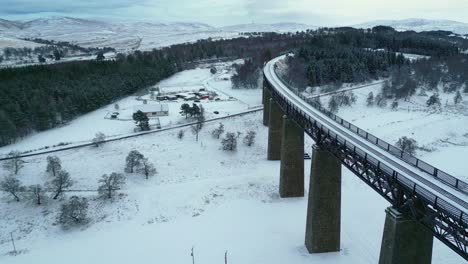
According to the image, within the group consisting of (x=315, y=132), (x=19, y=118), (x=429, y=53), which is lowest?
(x=19, y=118)

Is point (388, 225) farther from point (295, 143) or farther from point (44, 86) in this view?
point (44, 86)

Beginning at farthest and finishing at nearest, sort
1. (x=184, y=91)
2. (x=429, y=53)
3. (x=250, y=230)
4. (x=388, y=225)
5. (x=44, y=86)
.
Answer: (x=429, y=53) → (x=184, y=91) → (x=44, y=86) → (x=250, y=230) → (x=388, y=225)

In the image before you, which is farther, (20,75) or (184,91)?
(184,91)

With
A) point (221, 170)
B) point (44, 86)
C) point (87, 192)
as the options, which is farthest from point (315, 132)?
point (44, 86)

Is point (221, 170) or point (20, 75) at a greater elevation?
point (20, 75)

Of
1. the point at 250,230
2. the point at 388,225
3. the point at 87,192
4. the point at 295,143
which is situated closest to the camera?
the point at 388,225

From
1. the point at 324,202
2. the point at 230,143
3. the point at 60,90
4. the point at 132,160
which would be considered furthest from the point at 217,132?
the point at 60,90

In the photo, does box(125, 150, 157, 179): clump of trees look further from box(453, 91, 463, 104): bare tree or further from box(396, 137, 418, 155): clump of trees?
box(453, 91, 463, 104): bare tree

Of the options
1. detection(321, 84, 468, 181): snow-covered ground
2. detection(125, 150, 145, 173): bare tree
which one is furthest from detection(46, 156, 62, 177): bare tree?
detection(321, 84, 468, 181): snow-covered ground
